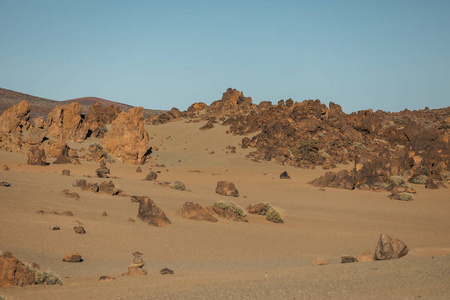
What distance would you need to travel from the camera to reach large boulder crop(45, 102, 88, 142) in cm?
3738

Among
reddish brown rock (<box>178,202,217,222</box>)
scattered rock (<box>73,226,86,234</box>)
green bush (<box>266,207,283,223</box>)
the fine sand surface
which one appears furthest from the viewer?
green bush (<box>266,207,283,223</box>)

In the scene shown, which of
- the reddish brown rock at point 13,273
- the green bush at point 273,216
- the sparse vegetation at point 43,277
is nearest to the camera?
the reddish brown rock at point 13,273

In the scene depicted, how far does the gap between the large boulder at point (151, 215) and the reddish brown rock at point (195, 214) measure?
1293 millimetres

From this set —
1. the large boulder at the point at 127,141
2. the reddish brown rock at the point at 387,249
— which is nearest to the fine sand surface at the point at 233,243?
the reddish brown rock at the point at 387,249

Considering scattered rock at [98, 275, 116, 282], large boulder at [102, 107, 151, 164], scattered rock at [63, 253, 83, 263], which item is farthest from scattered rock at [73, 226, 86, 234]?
large boulder at [102, 107, 151, 164]

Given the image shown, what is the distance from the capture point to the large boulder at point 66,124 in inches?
1471

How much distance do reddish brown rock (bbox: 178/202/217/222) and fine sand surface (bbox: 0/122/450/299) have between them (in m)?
0.32

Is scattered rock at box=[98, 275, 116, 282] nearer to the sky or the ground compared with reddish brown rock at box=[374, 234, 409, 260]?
nearer to the ground

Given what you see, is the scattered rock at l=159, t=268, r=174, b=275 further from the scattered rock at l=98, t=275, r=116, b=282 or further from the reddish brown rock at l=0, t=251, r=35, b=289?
the reddish brown rock at l=0, t=251, r=35, b=289

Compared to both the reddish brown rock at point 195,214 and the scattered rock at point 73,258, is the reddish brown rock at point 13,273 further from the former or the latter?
the reddish brown rock at point 195,214

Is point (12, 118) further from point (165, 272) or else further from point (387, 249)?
point (387, 249)

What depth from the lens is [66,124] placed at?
1510 inches

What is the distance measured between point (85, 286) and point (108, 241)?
358cm

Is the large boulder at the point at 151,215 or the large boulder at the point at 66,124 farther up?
the large boulder at the point at 66,124
